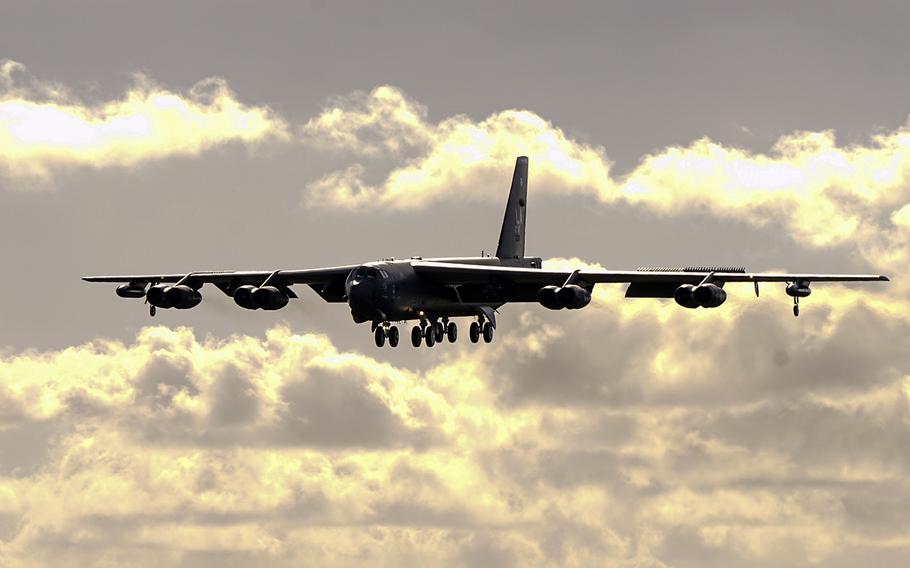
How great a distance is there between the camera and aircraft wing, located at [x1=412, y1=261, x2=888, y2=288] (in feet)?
226

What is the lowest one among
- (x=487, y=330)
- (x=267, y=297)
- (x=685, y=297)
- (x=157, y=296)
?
(x=487, y=330)

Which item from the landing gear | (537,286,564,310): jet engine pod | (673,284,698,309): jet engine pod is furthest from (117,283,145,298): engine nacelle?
(673,284,698,309): jet engine pod

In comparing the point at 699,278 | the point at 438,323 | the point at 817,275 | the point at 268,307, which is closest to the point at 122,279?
the point at 268,307

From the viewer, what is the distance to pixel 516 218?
289ft

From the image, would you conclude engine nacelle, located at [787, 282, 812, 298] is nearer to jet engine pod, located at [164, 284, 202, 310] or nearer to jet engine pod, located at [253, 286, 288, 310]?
jet engine pod, located at [253, 286, 288, 310]

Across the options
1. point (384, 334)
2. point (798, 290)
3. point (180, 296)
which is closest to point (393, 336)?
→ point (384, 334)

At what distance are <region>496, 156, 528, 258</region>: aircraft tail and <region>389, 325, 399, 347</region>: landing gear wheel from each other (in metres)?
12.6

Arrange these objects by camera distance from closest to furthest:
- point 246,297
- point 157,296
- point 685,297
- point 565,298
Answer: point 685,297
point 565,298
point 246,297
point 157,296

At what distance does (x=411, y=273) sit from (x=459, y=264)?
407cm

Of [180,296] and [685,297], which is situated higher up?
[180,296]

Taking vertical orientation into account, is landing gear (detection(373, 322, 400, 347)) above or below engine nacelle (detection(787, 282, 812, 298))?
below

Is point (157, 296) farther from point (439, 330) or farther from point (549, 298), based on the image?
point (549, 298)

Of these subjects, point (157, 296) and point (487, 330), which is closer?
point (157, 296)

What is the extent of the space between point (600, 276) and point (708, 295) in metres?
6.48
